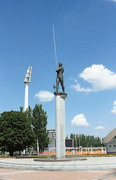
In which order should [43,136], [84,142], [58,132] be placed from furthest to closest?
1. [84,142]
2. [43,136]
3. [58,132]

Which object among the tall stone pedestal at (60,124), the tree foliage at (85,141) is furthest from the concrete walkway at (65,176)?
the tree foliage at (85,141)

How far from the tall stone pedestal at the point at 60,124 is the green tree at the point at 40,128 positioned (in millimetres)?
25790

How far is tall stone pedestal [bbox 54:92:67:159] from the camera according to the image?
61.4ft

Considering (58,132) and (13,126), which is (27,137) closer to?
(13,126)

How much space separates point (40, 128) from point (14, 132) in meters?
11.2

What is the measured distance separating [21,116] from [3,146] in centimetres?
637

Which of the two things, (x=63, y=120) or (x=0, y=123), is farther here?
(x=0, y=123)

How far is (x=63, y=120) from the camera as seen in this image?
19453 mm

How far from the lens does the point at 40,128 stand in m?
44.5

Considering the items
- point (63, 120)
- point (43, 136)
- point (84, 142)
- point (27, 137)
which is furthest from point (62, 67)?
point (84, 142)

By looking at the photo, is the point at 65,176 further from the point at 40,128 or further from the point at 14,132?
the point at 40,128

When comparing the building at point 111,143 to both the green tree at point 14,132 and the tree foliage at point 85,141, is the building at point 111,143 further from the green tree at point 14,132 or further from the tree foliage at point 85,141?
the tree foliage at point 85,141

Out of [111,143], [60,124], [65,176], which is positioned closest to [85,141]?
[111,143]

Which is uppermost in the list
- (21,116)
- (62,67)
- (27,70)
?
(27,70)
